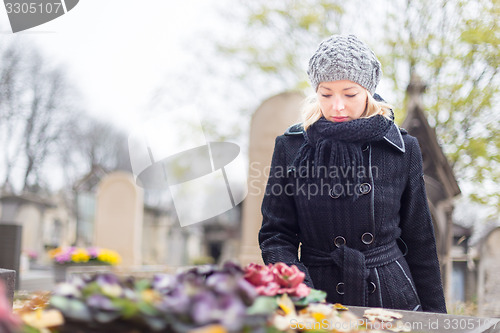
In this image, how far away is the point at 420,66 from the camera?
1231cm

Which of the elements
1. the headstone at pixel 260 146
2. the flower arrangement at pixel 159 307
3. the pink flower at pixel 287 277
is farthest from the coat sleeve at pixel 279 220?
the headstone at pixel 260 146

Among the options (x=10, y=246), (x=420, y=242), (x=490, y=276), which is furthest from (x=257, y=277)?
(x=490, y=276)

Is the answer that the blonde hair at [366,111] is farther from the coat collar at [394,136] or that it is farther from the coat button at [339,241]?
the coat button at [339,241]

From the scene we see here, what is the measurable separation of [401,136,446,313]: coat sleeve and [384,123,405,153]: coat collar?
0.05 m

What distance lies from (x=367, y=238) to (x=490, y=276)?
23.0 ft

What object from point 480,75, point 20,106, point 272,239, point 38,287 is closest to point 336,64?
point 272,239

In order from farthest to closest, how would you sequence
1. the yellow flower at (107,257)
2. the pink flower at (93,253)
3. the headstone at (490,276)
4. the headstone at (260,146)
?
the yellow flower at (107,257), the pink flower at (93,253), the headstone at (490,276), the headstone at (260,146)

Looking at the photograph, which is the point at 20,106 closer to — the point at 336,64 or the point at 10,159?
the point at 10,159

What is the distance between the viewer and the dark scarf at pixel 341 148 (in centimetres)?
194

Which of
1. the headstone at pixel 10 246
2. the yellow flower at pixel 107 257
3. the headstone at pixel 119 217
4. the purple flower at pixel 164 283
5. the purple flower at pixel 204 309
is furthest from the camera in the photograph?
the headstone at pixel 119 217

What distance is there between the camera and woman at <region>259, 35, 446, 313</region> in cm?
191

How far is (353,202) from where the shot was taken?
77.7 inches

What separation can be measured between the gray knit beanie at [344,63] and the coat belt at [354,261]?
60 centimetres

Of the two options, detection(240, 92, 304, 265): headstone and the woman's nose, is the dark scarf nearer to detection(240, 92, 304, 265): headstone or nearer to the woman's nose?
the woman's nose
